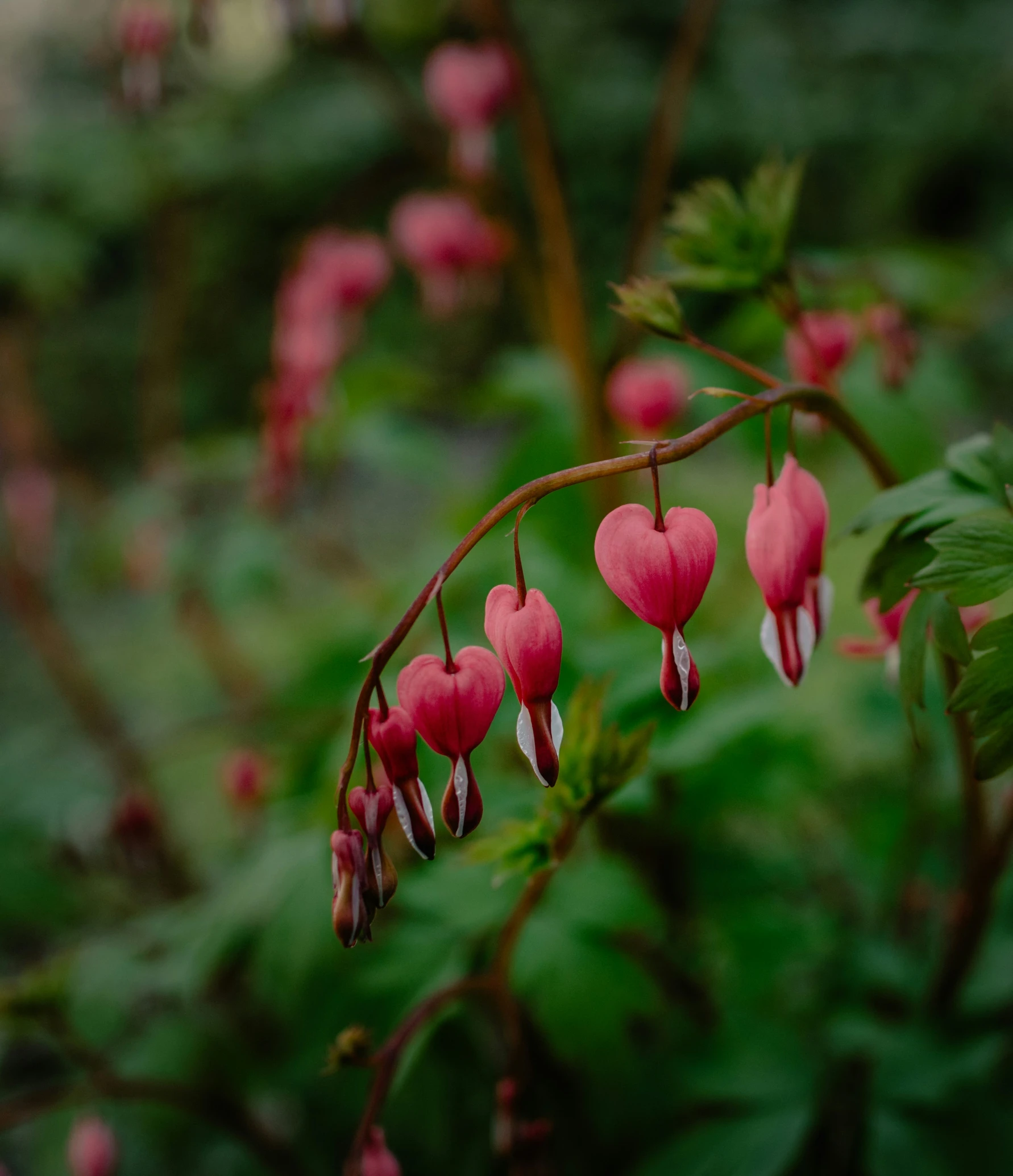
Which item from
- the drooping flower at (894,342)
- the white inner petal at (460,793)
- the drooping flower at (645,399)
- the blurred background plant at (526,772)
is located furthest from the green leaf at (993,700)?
the drooping flower at (645,399)

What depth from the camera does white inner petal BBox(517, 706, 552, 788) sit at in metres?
0.44

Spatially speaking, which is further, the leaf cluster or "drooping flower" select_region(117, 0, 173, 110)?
"drooping flower" select_region(117, 0, 173, 110)

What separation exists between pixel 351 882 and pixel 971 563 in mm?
365

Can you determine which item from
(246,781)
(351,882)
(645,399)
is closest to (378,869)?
(351,882)

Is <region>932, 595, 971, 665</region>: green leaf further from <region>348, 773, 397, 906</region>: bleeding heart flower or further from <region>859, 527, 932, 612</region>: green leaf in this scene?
<region>348, 773, 397, 906</region>: bleeding heart flower

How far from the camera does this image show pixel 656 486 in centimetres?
42

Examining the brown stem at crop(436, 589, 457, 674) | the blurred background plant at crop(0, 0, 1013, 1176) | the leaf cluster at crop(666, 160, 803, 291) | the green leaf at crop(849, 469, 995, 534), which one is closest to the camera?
the brown stem at crop(436, 589, 457, 674)

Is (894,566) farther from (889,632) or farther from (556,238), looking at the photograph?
(556,238)

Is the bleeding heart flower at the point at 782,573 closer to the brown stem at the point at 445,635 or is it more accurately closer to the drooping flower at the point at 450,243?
the brown stem at the point at 445,635

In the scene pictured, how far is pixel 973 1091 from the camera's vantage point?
921 millimetres

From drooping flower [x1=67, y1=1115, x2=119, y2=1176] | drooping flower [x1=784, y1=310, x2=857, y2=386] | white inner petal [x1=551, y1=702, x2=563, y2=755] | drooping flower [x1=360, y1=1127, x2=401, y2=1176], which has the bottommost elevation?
drooping flower [x1=67, y1=1115, x2=119, y2=1176]

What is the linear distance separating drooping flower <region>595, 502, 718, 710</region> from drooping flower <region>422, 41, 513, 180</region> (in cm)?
107

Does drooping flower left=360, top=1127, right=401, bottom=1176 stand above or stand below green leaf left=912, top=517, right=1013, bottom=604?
below

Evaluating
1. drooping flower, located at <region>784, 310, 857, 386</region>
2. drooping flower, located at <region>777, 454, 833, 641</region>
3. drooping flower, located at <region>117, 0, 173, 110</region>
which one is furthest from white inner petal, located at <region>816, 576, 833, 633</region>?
drooping flower, located at <region>117, 0, 173, 110</region>
